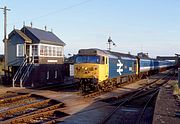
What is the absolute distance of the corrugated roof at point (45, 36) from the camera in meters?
30.2

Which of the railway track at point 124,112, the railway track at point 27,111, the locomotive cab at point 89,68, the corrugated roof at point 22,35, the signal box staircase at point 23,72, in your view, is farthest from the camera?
the corrugated roof at point 22,35

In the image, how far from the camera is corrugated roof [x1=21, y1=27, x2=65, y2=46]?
99.2ft

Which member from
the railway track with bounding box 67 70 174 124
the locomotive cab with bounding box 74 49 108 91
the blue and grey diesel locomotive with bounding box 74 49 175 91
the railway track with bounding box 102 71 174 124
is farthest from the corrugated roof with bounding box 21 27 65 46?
the railway track with bounding box 102 71 174 124

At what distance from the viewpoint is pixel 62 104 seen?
17422 mm

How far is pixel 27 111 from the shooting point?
51.5 feet

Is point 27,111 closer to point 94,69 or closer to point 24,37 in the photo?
point 94,69

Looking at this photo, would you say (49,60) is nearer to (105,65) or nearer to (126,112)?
(105,65)

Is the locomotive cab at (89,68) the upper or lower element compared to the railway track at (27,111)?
upper

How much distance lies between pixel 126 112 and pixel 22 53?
1640cm

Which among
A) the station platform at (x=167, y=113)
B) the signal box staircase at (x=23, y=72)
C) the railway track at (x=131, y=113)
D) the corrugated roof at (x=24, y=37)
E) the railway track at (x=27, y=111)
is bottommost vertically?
the railway track at (x=131, y=113)

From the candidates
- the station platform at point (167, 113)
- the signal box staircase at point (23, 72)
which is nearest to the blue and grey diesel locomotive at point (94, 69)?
the station platform at point (167, 113)

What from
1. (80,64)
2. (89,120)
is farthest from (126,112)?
(80,64)

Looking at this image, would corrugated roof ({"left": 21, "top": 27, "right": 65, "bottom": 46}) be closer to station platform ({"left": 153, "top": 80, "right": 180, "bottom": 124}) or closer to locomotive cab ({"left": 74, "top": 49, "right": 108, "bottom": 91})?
locomotive cab ({"left": 74, "top": 49, "right": 108, "bottom": 91})

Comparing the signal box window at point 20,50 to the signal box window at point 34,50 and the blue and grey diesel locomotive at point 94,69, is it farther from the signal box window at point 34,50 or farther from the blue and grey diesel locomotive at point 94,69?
the blue and grey diesel locomotive at point 94,69
